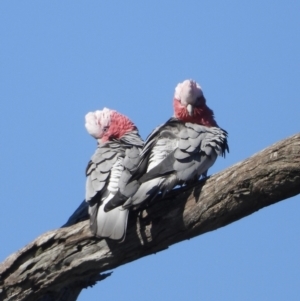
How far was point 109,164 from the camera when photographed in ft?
18.2

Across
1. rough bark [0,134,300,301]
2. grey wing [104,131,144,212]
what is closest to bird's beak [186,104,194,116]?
grey wing [104,131,144,212]

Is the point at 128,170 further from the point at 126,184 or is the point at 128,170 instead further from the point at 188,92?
the point at 188,92

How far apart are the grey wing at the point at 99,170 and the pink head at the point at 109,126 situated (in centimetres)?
47

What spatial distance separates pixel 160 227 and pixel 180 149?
2.34 ft

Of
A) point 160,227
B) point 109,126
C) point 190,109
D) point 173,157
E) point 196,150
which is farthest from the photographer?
point 109,126

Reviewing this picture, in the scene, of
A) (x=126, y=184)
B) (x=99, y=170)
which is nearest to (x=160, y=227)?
(x=126, y=184)

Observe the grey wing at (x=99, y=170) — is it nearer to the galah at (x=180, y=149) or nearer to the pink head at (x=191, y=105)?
the galah at (x=180, y=149)

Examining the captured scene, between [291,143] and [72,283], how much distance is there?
6.42ft

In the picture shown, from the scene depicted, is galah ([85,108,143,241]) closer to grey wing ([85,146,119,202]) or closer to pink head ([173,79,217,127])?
grey wing ([85,146,119,202])

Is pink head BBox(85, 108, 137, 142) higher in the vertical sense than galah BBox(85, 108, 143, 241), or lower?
higher

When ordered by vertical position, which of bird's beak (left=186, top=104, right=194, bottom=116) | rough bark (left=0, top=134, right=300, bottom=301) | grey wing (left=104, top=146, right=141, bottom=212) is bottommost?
rough bark (left=0, top=134, right=300, bottom=301)

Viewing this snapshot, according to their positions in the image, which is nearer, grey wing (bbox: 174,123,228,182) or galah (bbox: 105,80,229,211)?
galah (bbox: 105,80,229,211)

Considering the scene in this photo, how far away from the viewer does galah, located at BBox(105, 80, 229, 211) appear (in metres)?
4.95

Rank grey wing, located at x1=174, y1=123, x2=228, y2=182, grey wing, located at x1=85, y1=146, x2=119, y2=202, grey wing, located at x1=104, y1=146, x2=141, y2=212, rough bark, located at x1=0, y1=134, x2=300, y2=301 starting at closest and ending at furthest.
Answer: rough bark, located at x1=0, y1=134, x2=300, y2=301
grey wing, located at x1=104, y1=146, x2=141, y2=212
grey wing, located at x1=174, y1=123, x2=228, y2=182
grey wing, located at x1=85, y1=146, x2=119, y2=202
